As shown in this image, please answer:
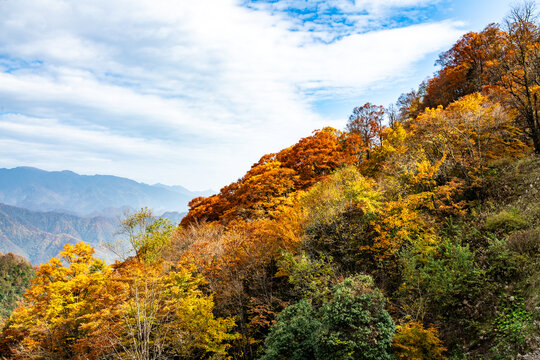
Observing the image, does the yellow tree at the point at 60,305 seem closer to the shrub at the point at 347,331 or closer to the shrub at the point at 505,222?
the shrub at the point at 347,331

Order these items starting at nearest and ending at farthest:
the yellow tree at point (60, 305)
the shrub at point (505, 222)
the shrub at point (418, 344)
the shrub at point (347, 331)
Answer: the shrub at point (418, 344) → the shrub at point (347, 331) → the shrub at point (505, 222) → the yellow tree at point (60, 305)

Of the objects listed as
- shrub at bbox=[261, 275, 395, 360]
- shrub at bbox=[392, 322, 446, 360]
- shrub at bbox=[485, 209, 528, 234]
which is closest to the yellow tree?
shrub at bbox=[261, 275, 395, 360]

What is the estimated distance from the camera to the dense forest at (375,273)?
11.0m

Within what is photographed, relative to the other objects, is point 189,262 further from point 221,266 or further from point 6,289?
point 6,289

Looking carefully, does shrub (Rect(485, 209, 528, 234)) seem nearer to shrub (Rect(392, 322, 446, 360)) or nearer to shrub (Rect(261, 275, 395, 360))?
shrub (Rect(392, 322, 446, 360))

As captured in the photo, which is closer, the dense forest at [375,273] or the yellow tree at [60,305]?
the dense forest at [375,273]

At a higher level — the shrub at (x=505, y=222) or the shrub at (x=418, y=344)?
the shrub at (x=505, y=222)

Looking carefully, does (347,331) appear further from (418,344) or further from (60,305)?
(60,305)

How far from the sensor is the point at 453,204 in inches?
608

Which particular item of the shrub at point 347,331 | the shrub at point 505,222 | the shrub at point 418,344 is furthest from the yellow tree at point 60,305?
the shrub at point 505,222

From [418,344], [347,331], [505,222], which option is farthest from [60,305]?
[505,222]

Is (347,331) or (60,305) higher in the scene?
(347,331)

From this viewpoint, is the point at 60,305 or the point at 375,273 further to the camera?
the point at 60,305

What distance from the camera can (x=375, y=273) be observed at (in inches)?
619
